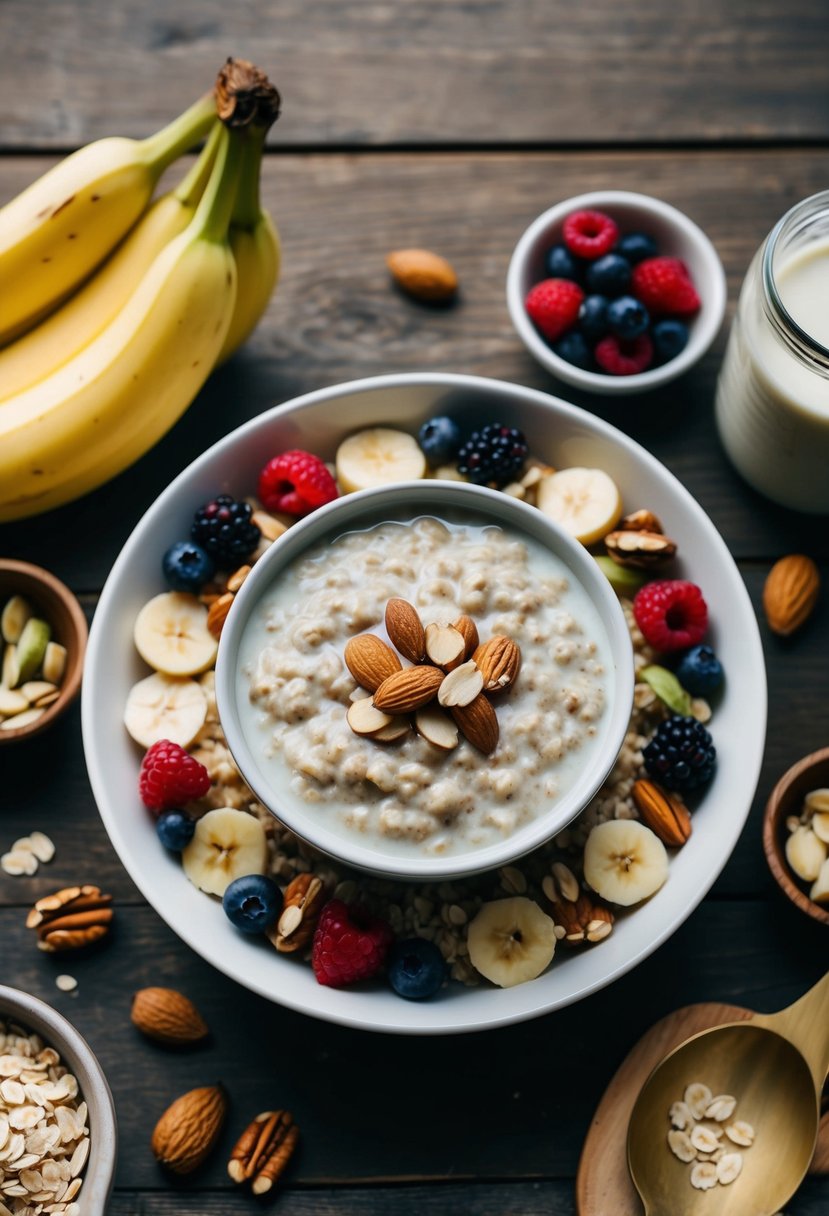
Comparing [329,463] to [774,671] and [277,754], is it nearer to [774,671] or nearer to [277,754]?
[277,754]

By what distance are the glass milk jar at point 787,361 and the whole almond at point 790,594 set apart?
3.8 inches

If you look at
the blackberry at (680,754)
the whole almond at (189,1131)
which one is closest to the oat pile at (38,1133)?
the whole almond at (189,1131)

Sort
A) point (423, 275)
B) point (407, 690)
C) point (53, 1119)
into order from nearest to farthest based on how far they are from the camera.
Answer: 1. point (407, 690)
2. point (53, 1119)
3. point (423, 275)

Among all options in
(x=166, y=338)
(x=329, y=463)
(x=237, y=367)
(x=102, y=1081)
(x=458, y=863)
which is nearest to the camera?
(x=458, y=863)

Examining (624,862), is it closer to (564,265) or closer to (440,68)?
(564,265)

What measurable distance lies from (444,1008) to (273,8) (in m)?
1.52

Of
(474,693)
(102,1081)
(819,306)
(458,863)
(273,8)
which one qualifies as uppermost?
(273,8)

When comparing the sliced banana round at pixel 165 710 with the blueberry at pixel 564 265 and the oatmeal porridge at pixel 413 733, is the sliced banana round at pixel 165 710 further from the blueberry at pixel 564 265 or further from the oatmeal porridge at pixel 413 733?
the blueberry at pixel 564 265

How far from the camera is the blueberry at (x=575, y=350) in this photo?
164 cm

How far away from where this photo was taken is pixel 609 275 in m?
1.62

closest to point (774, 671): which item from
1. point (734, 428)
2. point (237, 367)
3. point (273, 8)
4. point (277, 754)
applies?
point (734, 428)

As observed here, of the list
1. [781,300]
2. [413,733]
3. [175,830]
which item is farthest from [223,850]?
[781,300]

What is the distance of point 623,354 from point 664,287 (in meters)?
0.11

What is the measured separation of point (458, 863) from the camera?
1.23 m
